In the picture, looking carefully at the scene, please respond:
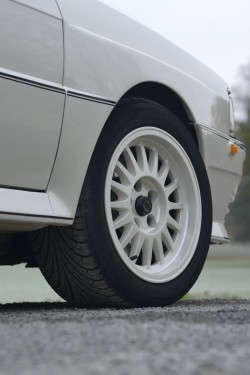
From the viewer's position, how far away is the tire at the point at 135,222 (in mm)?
3451

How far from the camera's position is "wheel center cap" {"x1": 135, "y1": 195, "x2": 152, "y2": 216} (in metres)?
3.71

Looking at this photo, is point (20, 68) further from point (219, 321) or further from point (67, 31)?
point (219, 321)

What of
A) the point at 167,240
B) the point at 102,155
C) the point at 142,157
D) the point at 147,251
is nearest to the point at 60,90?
the point at 102,155

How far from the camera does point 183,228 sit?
406cm

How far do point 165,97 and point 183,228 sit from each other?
2.22 ft

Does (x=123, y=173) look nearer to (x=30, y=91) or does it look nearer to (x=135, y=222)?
(x=135, y=222)

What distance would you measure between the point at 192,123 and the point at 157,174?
0.46m

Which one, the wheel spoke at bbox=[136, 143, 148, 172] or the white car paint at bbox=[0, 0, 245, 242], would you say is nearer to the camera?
the white car paint at bbox=[0, 0, 245, 242]

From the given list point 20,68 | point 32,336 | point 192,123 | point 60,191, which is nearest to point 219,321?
point 32,336

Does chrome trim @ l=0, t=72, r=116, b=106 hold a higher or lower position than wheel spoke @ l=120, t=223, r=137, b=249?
higher

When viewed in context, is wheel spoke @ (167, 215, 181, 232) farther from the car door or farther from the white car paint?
the car door

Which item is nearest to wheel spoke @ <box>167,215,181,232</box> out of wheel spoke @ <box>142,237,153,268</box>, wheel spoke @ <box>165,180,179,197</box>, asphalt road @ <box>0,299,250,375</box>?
wheel spoke @ <box>165,180,179,197</box>

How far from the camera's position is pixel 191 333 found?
2207 mm

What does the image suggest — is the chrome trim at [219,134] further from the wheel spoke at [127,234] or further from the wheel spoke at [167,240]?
the wheel spoke at [127,234]
